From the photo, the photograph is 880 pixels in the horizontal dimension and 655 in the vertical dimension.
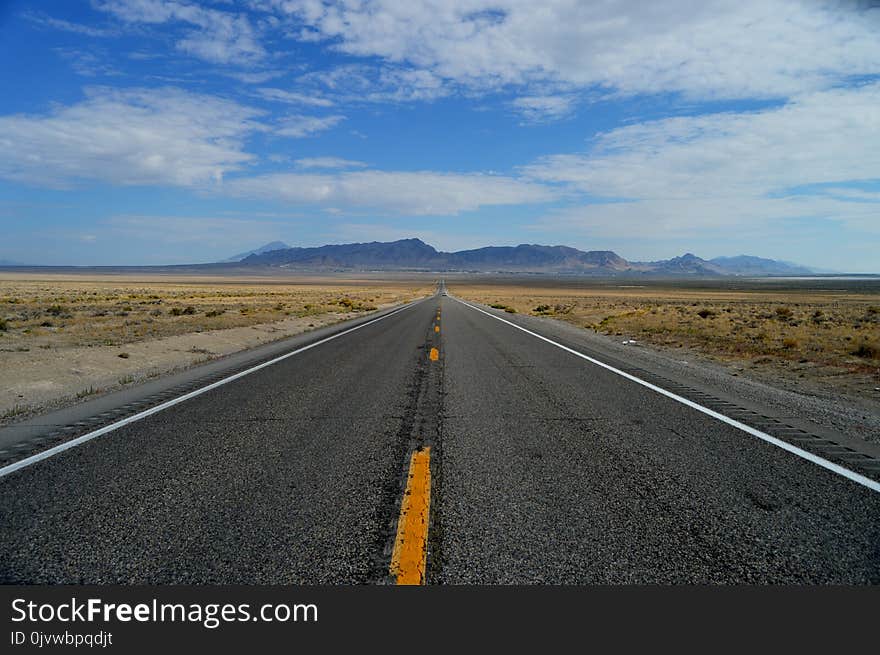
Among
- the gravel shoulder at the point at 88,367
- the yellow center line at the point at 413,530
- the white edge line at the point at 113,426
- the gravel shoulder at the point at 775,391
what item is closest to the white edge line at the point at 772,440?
the gravel shoulder at the point at 775,391

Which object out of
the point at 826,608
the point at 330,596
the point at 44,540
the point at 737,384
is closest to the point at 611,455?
the point at 826,608

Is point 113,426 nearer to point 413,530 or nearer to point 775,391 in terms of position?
point 413,530

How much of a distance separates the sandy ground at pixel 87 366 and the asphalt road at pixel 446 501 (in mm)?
2719

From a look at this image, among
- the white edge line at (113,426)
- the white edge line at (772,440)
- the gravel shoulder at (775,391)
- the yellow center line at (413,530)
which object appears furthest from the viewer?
the gravel shoulder at (775,391)

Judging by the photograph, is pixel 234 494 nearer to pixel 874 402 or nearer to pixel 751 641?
pixel 751 641

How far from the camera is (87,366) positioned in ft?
36.6

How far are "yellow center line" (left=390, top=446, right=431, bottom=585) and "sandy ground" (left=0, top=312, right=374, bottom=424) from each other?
18.4 feet

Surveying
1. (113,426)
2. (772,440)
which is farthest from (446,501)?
(113,426)

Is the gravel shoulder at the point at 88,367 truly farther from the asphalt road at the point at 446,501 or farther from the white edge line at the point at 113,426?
the asphalt road at the point at 446,501

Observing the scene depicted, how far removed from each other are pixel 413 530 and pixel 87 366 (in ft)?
33.8

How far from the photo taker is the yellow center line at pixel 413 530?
3.03 meters

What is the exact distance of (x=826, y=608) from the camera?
283 centimetres

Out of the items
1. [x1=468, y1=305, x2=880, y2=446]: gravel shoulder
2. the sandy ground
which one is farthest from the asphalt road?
the sandy ground

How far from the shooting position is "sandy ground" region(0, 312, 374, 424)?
827cm
